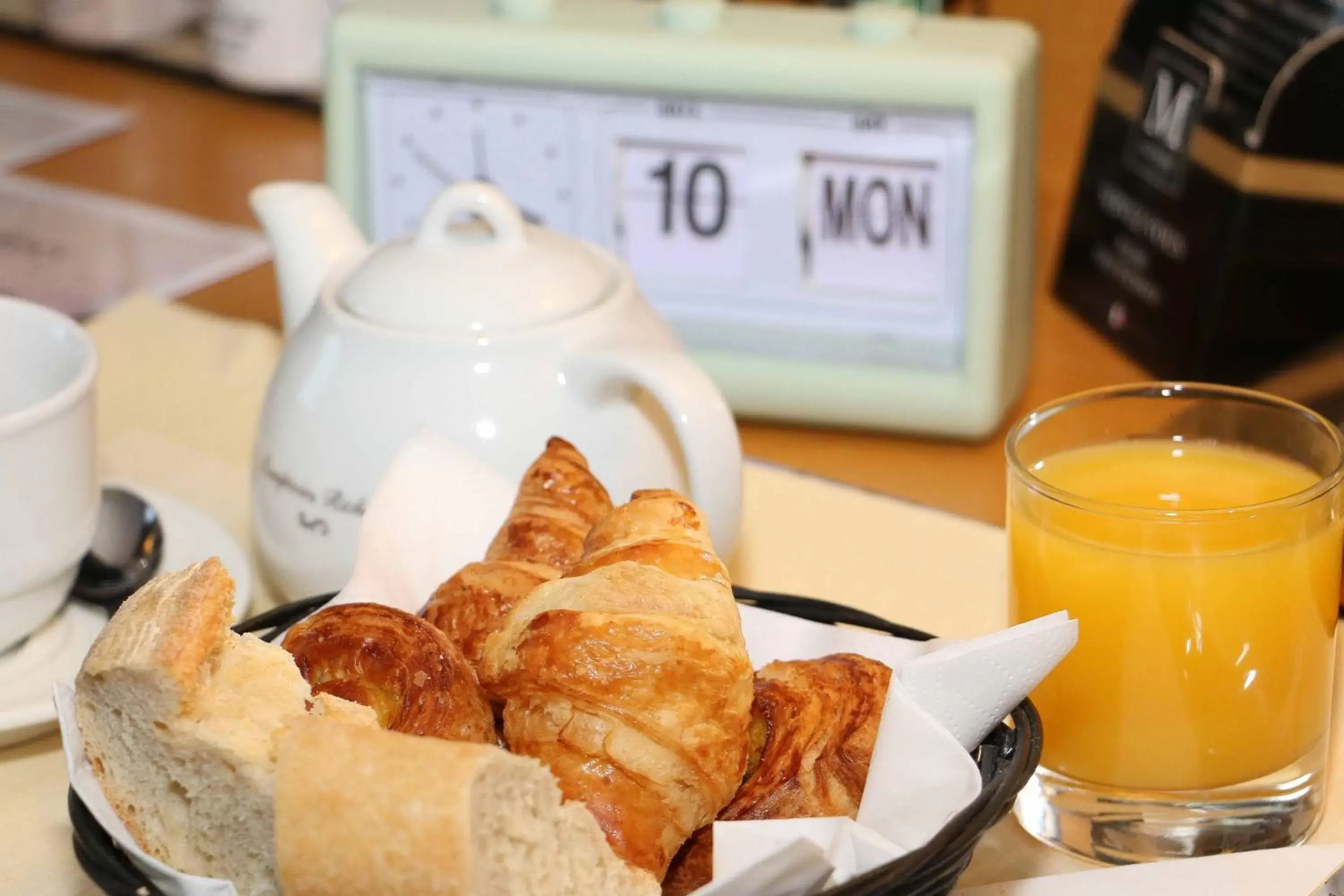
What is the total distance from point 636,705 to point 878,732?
0.09 meters

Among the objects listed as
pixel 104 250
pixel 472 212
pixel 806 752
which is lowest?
pixel 104 250

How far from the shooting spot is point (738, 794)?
53 centimetres

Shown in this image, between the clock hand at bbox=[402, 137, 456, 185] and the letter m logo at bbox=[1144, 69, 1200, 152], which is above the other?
the letter m logo at bbox=[1144, 69, 1200, 152]

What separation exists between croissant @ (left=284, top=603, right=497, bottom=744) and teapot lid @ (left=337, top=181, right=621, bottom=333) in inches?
8.4

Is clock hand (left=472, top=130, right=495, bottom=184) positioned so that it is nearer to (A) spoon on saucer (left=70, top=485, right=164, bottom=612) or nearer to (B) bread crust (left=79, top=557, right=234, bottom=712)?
(A) spoon on saucer (left=70, top=485, right=164, bottom=612)

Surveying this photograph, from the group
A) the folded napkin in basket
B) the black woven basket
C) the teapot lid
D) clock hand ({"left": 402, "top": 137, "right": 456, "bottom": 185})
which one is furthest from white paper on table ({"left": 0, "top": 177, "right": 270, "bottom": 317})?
the black woven basket

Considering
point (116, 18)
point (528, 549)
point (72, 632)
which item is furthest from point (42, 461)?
point (116, 18)

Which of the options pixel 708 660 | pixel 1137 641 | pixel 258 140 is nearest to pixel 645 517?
pixel 708 660

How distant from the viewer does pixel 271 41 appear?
1500 millimetres

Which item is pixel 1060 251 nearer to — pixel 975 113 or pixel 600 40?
pixel 975 113

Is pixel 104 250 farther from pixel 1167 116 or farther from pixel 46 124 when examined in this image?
pixel 1167 116

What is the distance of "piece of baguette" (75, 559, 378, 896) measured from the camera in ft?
1.51

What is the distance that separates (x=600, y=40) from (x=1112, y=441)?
0.44 m

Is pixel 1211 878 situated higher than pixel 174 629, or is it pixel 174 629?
pixel 174 629
